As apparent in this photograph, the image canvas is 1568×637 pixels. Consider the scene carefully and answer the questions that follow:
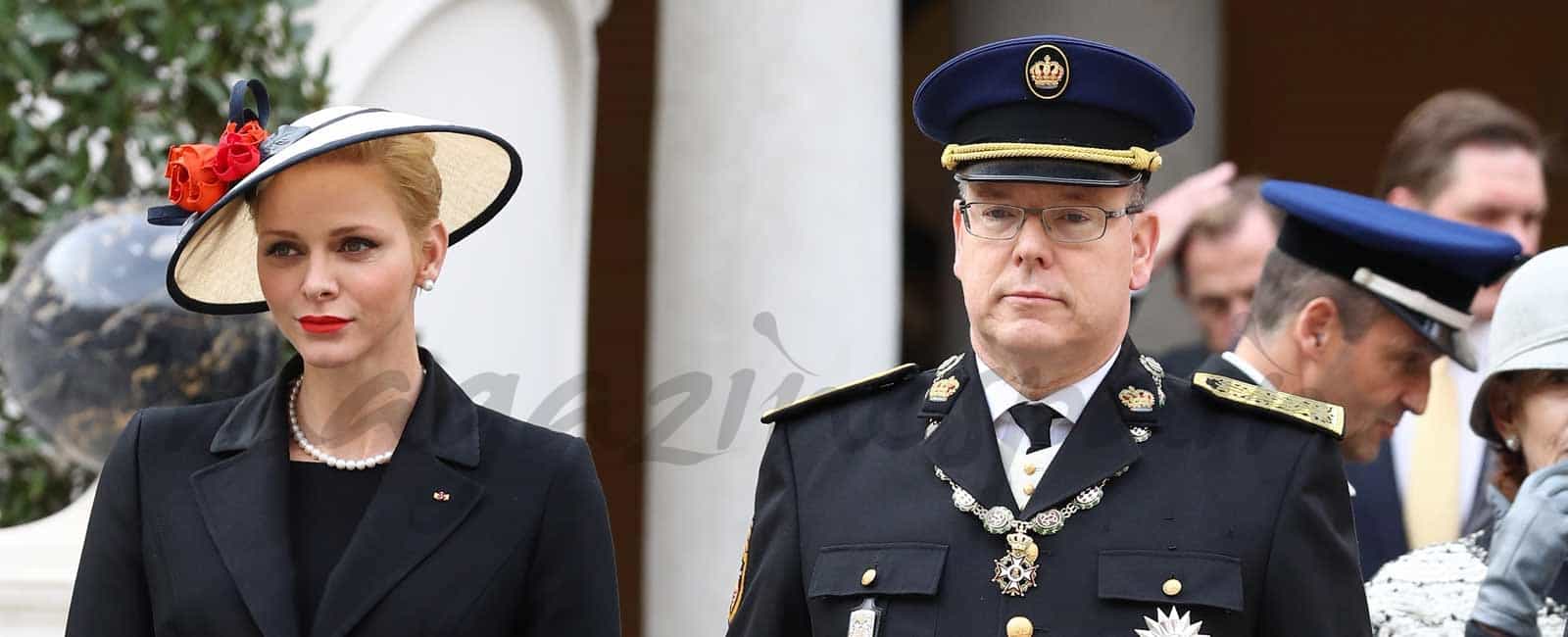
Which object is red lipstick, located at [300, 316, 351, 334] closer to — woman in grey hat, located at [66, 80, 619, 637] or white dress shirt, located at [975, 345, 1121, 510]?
woman in grey hat, located at [66, 80, 619, 637]

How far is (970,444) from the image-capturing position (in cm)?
299

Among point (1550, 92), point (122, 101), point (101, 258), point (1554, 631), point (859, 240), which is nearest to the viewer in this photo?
point (1554, 631)

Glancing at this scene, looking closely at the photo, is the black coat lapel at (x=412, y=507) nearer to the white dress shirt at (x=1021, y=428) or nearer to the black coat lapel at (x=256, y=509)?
the black coat lapel at (x=256, y=509)

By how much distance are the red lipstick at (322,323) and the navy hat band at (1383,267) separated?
187 cm

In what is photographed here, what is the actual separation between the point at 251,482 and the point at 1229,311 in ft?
11.0

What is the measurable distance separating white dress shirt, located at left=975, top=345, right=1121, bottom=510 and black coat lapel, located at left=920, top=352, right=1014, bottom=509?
0.6 inches

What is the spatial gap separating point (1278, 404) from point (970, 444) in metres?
0.42

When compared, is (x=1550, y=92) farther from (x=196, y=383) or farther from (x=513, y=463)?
(x=513, y=463)

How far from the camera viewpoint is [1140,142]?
3020 millimetres

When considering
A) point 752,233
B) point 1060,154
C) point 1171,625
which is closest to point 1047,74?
point 1060,154

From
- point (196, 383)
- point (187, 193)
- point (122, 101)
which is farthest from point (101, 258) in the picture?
point (187, 193)

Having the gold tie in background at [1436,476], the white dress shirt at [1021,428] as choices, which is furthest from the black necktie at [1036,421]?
the gold tie in background at [1436,476]

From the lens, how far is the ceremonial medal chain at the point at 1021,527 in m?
2.86

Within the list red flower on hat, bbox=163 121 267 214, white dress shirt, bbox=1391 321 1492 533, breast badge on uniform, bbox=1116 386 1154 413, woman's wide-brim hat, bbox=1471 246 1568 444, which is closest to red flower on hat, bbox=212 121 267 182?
red flower on hat, bbox=163 121 267 214
